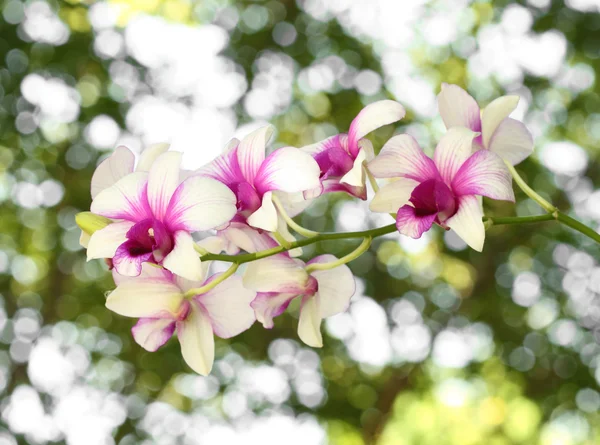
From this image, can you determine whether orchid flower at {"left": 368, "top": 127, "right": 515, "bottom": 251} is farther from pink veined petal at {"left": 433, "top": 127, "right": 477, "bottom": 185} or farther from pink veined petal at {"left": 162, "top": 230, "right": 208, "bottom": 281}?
pink veined petal at {"left": 162, "top": 230, "right": 208, "bottom": 281}

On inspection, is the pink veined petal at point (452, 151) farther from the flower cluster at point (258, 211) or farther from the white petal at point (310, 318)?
the white petal at point (310, 318)

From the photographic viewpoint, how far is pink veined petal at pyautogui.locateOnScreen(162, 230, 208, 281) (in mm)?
441

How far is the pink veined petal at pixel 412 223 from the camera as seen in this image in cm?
46

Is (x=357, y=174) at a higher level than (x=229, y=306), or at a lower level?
higher

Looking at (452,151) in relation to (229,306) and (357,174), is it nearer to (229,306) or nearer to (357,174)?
(357,174)

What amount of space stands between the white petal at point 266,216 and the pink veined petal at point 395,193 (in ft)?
0.20

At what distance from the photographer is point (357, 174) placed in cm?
47

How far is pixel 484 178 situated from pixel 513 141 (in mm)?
116

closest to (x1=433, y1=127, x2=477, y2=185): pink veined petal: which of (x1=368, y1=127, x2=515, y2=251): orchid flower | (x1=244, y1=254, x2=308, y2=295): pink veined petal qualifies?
(x1=368, y1=127, x2=515, y2=251): orchid flower

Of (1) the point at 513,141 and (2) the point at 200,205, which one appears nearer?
(2) the point at 200,205

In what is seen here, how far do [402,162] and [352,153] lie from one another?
0.14 feet

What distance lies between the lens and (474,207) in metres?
0.46

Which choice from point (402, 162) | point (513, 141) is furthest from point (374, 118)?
point (513, 141)

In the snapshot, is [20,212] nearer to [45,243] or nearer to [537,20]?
[45,243]
